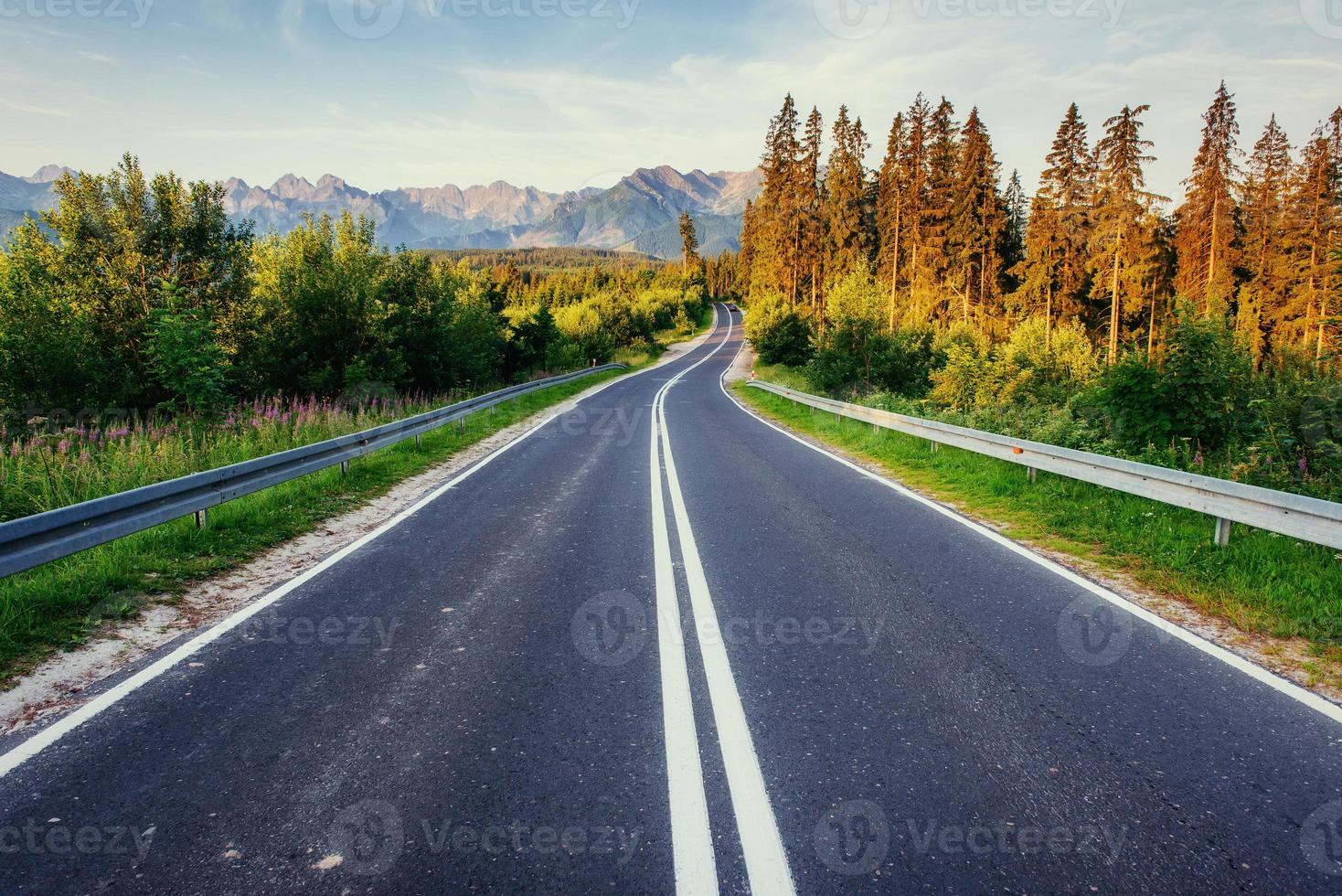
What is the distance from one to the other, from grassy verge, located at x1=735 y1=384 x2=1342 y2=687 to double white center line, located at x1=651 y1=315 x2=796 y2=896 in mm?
3631

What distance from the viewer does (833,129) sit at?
145ft

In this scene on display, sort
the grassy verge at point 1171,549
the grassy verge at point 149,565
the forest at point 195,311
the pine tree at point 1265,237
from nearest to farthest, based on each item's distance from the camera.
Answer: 1. the grassy verge at point 149,565
2. the grassy verge at point 1171,549
3. the forest at point 195,311
4. the pine tree at point 1265,237

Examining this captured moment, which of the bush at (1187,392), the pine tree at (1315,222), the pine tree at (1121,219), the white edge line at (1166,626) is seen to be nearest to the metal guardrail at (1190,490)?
the white edge line at (1166,626)

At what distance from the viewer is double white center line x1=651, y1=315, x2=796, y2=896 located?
89.4 inches

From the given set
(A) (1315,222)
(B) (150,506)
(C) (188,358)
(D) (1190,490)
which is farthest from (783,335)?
(B) (150,506)

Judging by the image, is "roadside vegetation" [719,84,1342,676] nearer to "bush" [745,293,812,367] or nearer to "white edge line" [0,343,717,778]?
"bush" [745,293,812,367]

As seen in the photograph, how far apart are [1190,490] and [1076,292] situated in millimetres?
38696

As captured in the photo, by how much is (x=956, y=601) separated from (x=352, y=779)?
424cm

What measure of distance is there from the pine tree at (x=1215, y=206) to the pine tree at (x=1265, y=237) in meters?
1.32

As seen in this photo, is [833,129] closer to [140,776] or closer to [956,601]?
[956,601]

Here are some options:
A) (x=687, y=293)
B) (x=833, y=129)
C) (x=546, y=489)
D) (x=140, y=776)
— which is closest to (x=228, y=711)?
(x=140, y=776)

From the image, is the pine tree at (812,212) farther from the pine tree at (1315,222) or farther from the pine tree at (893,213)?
the pine tree at (1315,222)

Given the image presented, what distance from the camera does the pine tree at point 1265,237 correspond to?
38.0m

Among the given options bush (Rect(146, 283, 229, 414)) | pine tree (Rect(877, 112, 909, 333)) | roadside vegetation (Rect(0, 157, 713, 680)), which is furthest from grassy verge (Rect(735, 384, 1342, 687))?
pine tree (Rect(877, 112, 909, 333))
